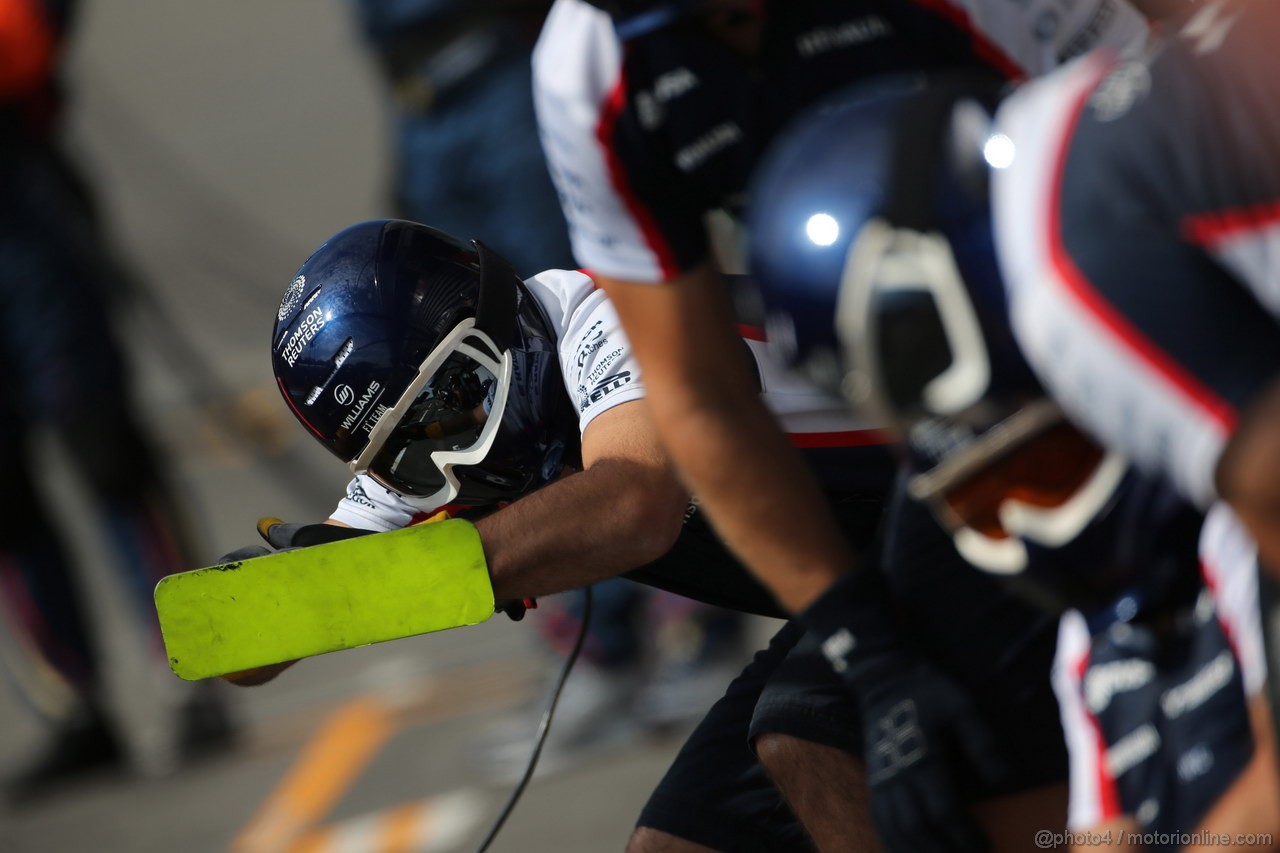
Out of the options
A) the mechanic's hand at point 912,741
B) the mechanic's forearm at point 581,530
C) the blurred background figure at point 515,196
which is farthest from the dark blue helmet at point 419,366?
the blurred background figure at point 515,196

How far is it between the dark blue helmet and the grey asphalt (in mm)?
1828

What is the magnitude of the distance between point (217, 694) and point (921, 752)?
4.47 meters

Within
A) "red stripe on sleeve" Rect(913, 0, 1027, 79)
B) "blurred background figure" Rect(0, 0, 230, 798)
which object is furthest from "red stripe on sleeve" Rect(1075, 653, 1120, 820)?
"blurred background figure" Rect(0, 0, 230, 798)

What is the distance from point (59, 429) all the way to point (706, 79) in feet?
12.6

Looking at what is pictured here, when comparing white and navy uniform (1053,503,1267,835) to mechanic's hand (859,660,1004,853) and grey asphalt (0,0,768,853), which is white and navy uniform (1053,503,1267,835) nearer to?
mechanic's hand (859,660,1004,853)

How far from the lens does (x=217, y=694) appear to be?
19.5 feet

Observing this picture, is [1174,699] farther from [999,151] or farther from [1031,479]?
[999,151]

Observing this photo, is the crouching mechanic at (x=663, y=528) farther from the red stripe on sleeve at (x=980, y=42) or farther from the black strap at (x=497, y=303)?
the red stripe on sleeve at (x=980, y=42)

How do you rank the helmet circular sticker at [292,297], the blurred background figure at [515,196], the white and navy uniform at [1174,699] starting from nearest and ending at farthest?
the white and navy uniform at [1174,699]
the helmet circular sticker at [292,297]
the blurred background figure at [515,196]

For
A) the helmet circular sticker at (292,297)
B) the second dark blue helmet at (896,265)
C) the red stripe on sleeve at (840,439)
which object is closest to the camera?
the second dark blue helmet at (896,265)

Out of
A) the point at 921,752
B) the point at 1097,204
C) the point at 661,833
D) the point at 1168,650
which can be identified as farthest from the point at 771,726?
the point at 1097,204

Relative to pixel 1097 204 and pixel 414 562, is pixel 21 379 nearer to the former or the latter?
pixel 414 562

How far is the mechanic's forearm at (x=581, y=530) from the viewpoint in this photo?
2221mm

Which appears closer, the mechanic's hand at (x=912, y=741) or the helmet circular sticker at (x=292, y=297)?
the mechanic's hand at (x=912, y=741)
